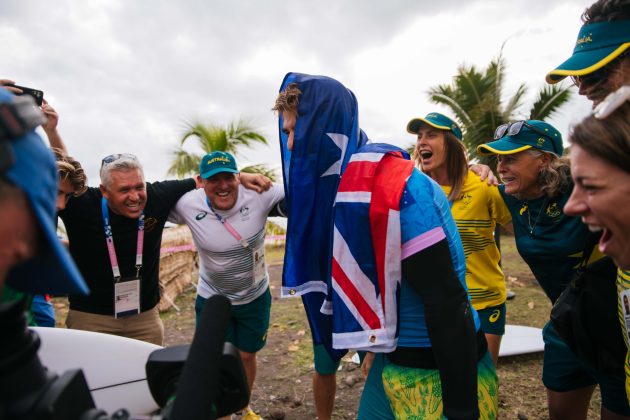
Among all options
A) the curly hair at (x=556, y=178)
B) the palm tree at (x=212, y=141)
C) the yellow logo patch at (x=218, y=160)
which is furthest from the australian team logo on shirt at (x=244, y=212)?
the palm tree at (x=212, y=141)

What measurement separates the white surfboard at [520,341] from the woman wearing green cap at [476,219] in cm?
103

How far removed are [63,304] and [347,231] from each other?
27.2ft

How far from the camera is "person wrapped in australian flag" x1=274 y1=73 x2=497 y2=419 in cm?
143

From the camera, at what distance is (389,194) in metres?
1.53

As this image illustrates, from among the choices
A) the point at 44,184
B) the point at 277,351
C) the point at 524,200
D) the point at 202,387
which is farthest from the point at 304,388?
the point at 44,184

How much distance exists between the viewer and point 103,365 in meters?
2.05

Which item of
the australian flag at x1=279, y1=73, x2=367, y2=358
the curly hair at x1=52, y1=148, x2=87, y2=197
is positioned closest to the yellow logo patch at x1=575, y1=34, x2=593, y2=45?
the australian flag at x1=279, y1=73, x2=367, y2=358

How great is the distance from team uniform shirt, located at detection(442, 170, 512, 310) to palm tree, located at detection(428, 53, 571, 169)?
11709mm

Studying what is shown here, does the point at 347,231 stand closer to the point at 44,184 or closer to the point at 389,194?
the point at 389,194

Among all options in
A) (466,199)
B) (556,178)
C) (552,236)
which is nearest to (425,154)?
(466,199)

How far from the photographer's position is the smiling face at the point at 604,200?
1.14m

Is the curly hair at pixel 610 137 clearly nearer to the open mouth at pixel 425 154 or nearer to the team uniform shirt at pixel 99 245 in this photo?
the open mouth at pixel 425 154

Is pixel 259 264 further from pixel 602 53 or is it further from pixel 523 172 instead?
pixel 602 53

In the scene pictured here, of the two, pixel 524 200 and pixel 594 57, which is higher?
pixel 594 57
